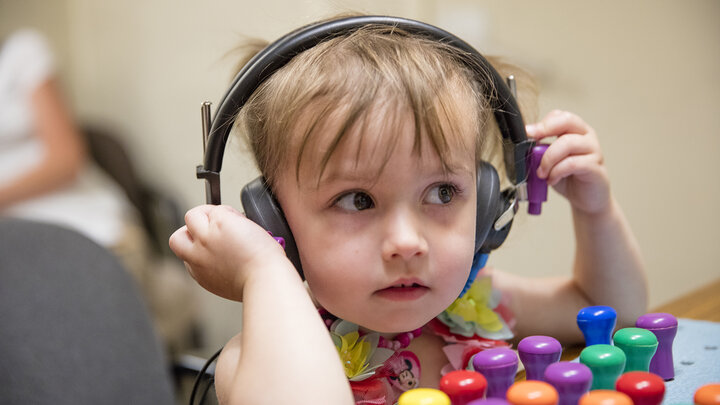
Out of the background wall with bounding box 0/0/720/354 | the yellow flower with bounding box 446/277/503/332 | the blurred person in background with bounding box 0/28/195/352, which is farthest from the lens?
the blurred person in background with bounding box 0/28/195/352

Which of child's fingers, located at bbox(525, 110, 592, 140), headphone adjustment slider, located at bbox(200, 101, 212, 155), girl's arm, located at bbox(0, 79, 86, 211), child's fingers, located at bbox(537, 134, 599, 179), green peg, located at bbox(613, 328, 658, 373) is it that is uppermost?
headphone adjustment slider, located at bbox(200, 101, 212, 155)

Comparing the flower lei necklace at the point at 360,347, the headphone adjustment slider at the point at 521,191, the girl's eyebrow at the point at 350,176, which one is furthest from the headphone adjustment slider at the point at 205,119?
the headphone adjustment slider at the point at 521,191

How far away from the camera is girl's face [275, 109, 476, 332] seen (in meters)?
0.58

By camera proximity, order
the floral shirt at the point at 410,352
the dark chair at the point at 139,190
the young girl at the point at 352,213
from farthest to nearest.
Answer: the dark chair at the point at 139,190 < the floral shirt at the point at 410,352 < the young girl at the point at 352,213

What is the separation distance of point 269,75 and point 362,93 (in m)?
0.10

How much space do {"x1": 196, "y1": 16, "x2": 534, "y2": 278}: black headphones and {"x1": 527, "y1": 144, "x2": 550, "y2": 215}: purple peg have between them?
0.04m

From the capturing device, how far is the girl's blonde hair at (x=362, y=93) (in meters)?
0.59

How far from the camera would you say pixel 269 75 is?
0.63 m

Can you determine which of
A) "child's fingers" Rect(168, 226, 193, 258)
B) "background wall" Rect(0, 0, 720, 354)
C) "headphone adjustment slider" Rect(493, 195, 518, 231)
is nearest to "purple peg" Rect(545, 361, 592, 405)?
"headphone adjustment slider" Rect(493, 195, 518, 231)

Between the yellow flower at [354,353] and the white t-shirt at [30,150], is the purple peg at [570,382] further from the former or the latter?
the white t-shirt at [30,150]

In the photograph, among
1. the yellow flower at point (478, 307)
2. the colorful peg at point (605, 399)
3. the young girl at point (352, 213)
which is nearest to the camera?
the colorful peg at point (605, 399)

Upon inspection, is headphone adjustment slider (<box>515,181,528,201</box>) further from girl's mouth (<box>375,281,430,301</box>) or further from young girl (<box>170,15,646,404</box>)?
girl's mouth (<box>375,281,430,301</box>)

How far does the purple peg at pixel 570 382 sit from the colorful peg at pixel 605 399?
0.07 ft

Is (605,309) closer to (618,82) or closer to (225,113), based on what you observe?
(225,113)
